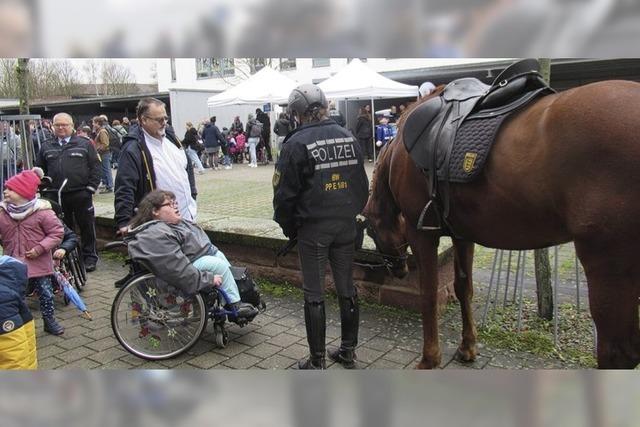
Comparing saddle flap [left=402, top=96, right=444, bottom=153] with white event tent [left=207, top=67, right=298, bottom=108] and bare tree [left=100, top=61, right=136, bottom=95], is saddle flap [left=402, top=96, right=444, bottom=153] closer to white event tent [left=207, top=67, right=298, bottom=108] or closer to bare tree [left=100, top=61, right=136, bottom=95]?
bare tree [left=100, top=61, right=136, bottom=95]

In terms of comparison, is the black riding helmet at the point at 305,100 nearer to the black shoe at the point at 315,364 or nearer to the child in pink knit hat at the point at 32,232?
the black shoe at the point at 315,364

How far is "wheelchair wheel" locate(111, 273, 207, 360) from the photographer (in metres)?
3.63

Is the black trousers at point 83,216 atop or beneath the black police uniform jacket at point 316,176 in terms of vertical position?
beneath

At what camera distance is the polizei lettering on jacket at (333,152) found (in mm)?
3043

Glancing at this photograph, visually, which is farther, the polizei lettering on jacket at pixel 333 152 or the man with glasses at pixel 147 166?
the man with glasses at pixel 147 166

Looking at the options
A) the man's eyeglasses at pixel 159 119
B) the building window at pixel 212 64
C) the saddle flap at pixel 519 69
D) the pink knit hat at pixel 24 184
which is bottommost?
the pink knit hat at pixel 24 184

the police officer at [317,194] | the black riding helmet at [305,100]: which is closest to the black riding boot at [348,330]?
the police officer at [317,194]

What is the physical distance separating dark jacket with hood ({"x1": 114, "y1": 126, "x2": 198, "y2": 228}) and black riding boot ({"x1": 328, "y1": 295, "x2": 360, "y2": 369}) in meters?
1.78

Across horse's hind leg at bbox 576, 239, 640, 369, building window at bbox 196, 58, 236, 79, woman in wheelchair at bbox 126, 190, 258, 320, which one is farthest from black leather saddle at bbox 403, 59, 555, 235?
woman in wheelchair at bbox 126, 190, 258, 320

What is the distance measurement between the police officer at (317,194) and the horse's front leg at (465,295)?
79 centimetres

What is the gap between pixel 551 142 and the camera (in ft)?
6.97

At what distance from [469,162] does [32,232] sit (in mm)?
Result: 3482

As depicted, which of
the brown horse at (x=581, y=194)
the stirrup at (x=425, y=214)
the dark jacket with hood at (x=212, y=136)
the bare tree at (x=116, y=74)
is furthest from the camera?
the dark jacket with hood at (x=212, y=136)

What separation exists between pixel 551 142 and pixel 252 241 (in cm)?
342
